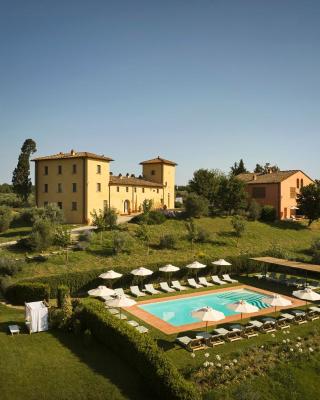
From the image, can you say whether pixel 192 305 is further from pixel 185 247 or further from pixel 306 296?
pixel 185 247

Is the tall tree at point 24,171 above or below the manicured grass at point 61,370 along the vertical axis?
above

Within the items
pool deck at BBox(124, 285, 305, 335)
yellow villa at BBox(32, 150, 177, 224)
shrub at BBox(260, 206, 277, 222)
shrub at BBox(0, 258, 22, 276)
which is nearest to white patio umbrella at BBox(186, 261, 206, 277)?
pool deck at BBox(124, 285, 305, 335)

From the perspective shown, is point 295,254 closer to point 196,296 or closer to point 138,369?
point 196,296

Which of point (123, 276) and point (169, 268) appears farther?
point (169, 268)

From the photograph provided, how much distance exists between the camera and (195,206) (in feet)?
145

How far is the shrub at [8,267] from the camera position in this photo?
24156 millimetres

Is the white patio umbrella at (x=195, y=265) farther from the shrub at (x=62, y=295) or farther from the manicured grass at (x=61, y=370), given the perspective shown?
the manicured grass at (x=61, y=370)

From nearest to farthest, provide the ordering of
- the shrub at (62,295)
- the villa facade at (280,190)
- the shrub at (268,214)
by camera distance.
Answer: the shrub at (62,295) < the shrub at (268,214) < the villa facade at (280,190)

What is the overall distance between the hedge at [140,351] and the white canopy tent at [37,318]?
151 centimetres

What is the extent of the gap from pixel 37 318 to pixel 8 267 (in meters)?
8.61

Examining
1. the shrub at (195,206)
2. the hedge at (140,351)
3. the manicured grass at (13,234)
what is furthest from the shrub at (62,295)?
the shrub at (195,206)

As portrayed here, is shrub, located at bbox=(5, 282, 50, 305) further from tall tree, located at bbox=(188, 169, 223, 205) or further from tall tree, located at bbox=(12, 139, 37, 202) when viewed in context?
tall tree, located at bbox=(12, 139, 37, 202)

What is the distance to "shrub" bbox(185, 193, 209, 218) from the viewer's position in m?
44.3

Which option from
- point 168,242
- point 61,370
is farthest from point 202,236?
point 61,370
